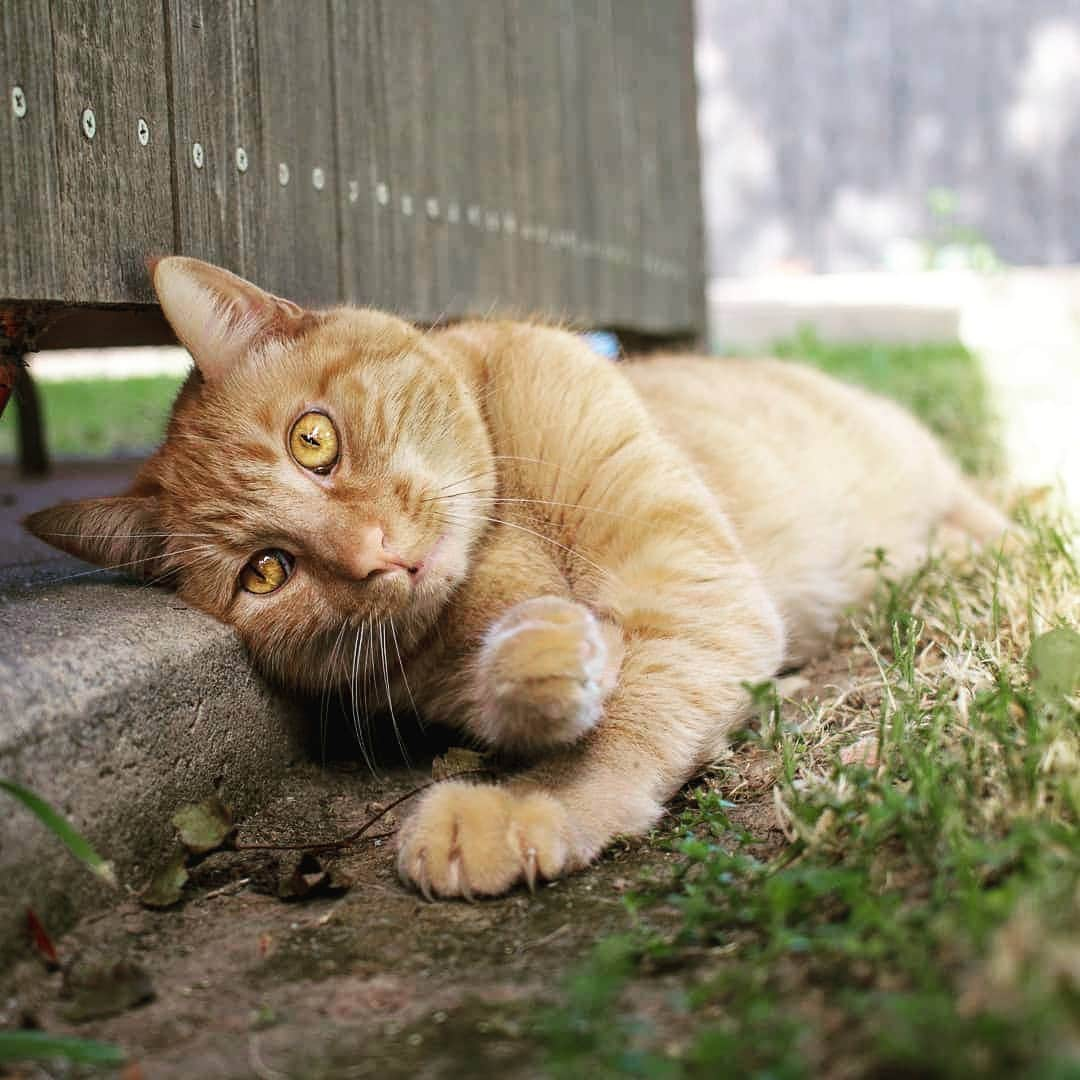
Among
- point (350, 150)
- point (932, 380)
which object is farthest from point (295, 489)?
point (932, 380)

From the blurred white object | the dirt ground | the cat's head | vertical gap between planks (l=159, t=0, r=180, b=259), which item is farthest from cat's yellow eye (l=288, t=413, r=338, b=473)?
the blurred white object

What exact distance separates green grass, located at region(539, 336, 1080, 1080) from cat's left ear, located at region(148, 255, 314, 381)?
1.22 metres

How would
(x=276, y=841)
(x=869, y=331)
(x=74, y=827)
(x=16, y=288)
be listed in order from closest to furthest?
(x=74, y=827) → (x=16, y=288) → (x=276, y=841) → (x=869, y=331)

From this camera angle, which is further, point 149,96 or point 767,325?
point 767,325

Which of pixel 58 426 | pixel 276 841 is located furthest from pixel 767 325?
pixel 276 841

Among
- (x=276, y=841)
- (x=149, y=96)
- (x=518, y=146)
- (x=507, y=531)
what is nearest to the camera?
(x=276, y=841)

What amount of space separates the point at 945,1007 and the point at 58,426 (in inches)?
294

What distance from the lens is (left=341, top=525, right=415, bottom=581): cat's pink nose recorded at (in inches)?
82.0

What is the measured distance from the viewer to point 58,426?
7605 millimetres

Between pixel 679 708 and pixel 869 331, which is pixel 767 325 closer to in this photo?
pixel 869 331

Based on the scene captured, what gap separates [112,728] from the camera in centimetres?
178

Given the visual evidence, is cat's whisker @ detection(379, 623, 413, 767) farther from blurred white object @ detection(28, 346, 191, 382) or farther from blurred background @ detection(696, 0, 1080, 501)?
blurred white object @ detection(28, 346, 191, 382)

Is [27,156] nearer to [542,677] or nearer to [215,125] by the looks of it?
[215,125]

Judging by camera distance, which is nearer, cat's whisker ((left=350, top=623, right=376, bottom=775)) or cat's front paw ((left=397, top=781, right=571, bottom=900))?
cat's front paw ((left=397, top=781, right=571, bottom=900))
